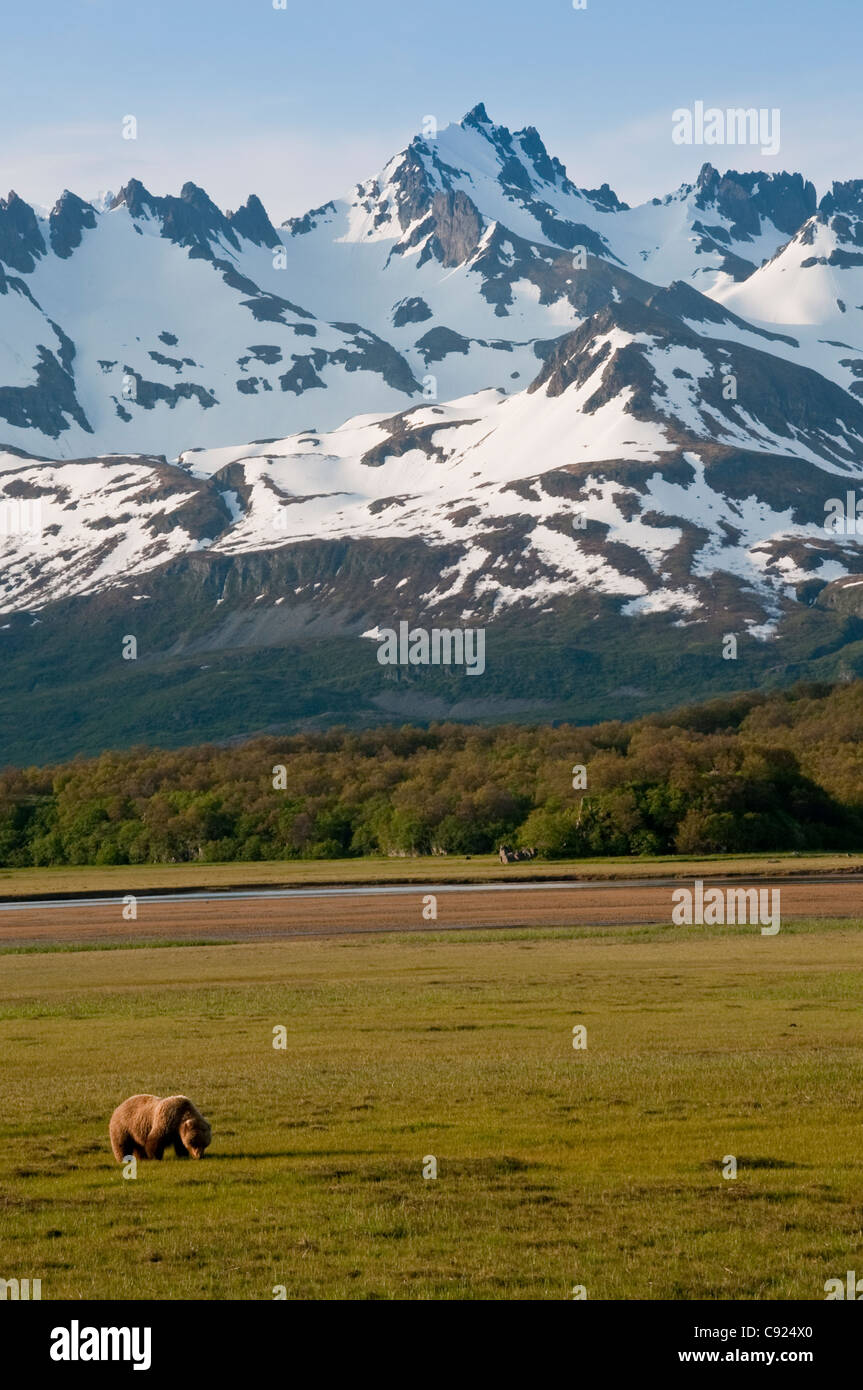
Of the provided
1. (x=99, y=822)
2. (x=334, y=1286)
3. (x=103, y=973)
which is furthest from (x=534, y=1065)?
(x=99, y=822)

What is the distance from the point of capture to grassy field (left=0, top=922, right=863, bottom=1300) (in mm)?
16062

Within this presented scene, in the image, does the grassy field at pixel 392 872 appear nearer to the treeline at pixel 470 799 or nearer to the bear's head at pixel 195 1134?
the treeline at pixel 470 799

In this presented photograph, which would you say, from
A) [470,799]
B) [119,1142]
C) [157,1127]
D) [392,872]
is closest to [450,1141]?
[157,1127]

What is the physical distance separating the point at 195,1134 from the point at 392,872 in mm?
84189

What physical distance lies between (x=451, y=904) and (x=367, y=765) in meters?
67.3

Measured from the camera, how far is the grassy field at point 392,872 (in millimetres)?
96312

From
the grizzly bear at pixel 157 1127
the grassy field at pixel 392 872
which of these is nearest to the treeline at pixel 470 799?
the grassy field at pixel 392 872

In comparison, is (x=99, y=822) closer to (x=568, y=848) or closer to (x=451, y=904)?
(x=568, y=848)

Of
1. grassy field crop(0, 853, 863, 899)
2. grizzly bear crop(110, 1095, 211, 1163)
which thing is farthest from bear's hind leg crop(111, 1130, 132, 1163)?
grassy field crop(0, 853, 863, 899)

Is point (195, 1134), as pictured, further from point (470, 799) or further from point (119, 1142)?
A: point (470, 799)

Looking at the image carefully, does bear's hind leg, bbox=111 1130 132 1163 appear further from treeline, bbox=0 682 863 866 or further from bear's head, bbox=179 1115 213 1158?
treeline, bbox=0 682 863 866

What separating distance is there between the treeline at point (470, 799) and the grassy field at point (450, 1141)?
7107 cm

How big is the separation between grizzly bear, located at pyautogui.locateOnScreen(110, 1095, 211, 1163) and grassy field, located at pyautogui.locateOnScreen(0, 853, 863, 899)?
2887 inches
